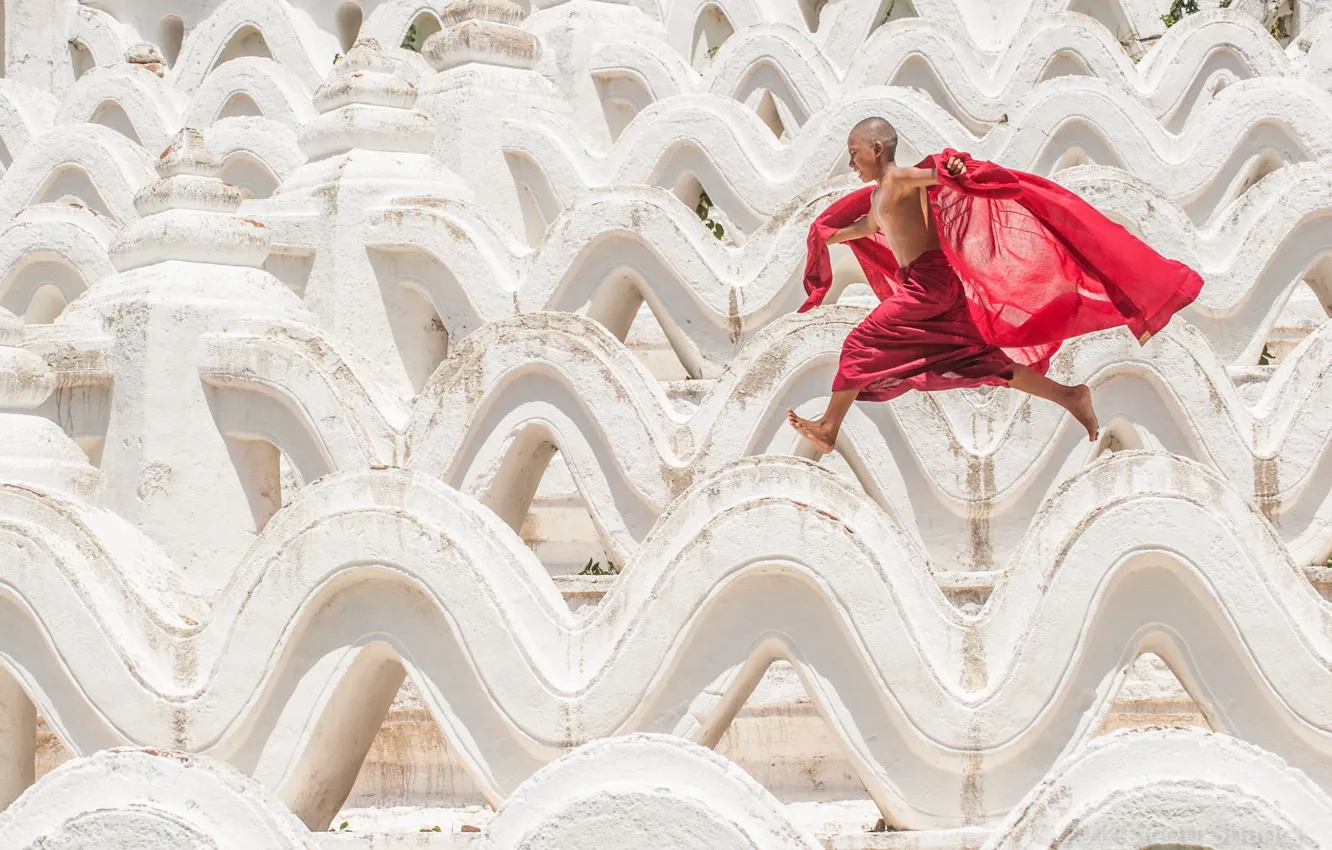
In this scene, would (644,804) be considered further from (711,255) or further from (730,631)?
(711,255)

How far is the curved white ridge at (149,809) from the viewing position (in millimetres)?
3748

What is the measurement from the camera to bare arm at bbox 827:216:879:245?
17.7ft

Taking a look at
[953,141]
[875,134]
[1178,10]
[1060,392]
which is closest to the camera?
[875,134]

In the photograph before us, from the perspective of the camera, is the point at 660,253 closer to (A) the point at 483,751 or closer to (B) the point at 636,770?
(A) the point at 483,751

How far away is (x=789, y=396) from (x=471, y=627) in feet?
5.35

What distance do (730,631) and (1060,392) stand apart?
1.39 meters

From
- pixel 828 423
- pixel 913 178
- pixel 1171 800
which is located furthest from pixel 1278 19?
pixel 1171 800

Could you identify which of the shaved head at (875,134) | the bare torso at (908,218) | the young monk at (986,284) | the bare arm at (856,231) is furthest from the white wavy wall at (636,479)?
the shaved head at (875,134)

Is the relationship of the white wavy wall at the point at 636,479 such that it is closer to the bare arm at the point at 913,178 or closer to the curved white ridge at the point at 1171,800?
the curved white ridge at the point at 1171,800

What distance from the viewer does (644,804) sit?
3512mm

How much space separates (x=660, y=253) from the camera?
6719mm

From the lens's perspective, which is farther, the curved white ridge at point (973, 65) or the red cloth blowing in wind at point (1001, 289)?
the curved white ridge at point (973, 65)

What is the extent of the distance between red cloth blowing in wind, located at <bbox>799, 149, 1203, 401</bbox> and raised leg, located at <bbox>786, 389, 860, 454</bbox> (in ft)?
0.16

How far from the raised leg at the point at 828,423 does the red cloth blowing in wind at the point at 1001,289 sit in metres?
0.05
